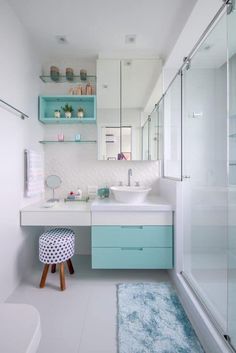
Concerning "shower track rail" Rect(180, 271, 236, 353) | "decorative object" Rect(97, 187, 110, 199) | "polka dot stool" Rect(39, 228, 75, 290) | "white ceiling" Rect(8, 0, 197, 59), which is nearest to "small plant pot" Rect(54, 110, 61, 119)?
"white ceiling" Rect(8, 0, 197, 59)

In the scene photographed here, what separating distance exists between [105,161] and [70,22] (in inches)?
56.8

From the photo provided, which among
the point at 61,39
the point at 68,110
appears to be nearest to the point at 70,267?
the point at 68,110

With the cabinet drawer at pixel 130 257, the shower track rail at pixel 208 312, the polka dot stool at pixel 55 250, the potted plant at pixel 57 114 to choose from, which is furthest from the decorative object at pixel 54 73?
the shower track rail at pixel 208 312

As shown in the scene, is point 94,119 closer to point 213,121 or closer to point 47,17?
point 47,17

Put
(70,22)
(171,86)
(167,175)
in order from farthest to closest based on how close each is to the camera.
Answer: (167,175) < (171,86) < (70,22)

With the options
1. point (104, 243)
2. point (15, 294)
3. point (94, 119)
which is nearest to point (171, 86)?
point (94, 119)

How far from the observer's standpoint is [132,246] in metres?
1.99

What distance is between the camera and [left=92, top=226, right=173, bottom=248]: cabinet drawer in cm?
197

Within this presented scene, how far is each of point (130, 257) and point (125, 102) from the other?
172cm

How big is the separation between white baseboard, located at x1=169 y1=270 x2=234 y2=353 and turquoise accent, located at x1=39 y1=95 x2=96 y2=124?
1.96 metres

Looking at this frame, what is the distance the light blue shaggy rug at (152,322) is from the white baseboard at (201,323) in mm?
41

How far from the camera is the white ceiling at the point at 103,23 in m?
1.75

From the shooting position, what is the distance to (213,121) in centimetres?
222

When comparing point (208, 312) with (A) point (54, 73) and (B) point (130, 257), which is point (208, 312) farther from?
(A) point (54, 73)
